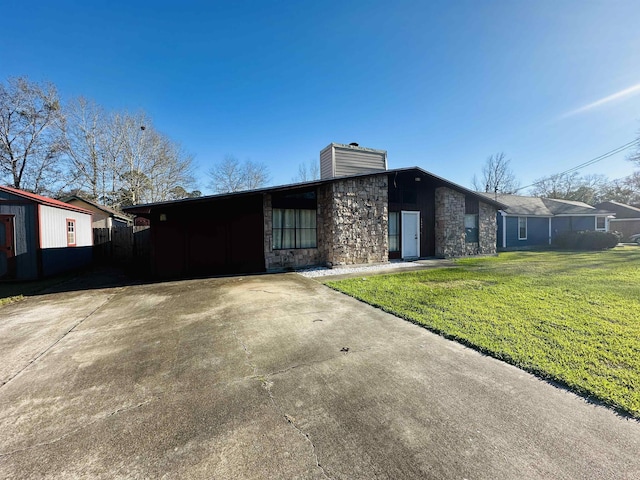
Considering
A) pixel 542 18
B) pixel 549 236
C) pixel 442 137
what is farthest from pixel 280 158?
pixel 549 236

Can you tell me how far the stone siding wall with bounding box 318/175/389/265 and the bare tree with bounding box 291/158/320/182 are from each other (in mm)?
22140

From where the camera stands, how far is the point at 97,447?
5.88 feet

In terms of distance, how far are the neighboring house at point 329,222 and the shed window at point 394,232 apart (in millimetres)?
46

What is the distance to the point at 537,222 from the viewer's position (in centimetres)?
1927

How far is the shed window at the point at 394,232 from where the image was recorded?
1155 cm

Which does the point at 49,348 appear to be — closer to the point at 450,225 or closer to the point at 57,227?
the point at 57,227

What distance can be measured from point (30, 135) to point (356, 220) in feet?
82.9

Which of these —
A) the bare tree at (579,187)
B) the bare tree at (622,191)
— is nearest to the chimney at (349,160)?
the bare tree at (579,187)

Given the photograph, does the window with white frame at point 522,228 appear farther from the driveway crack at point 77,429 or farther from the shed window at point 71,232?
the shed window at point 71,232

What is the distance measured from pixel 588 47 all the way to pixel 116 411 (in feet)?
49.9

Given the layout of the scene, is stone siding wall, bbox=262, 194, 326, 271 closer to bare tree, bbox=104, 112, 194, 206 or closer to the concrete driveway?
the concrete driveway

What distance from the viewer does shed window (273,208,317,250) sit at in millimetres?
9602

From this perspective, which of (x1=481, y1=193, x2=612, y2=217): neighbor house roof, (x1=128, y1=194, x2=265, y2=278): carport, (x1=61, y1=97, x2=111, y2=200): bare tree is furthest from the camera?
(x1=61, y1=97, x2=111, y2=200): bare tree

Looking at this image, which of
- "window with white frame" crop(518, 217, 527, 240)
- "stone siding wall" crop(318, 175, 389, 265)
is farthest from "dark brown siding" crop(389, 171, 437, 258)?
"window with white frame" crop(518, 217, 527, 240)
